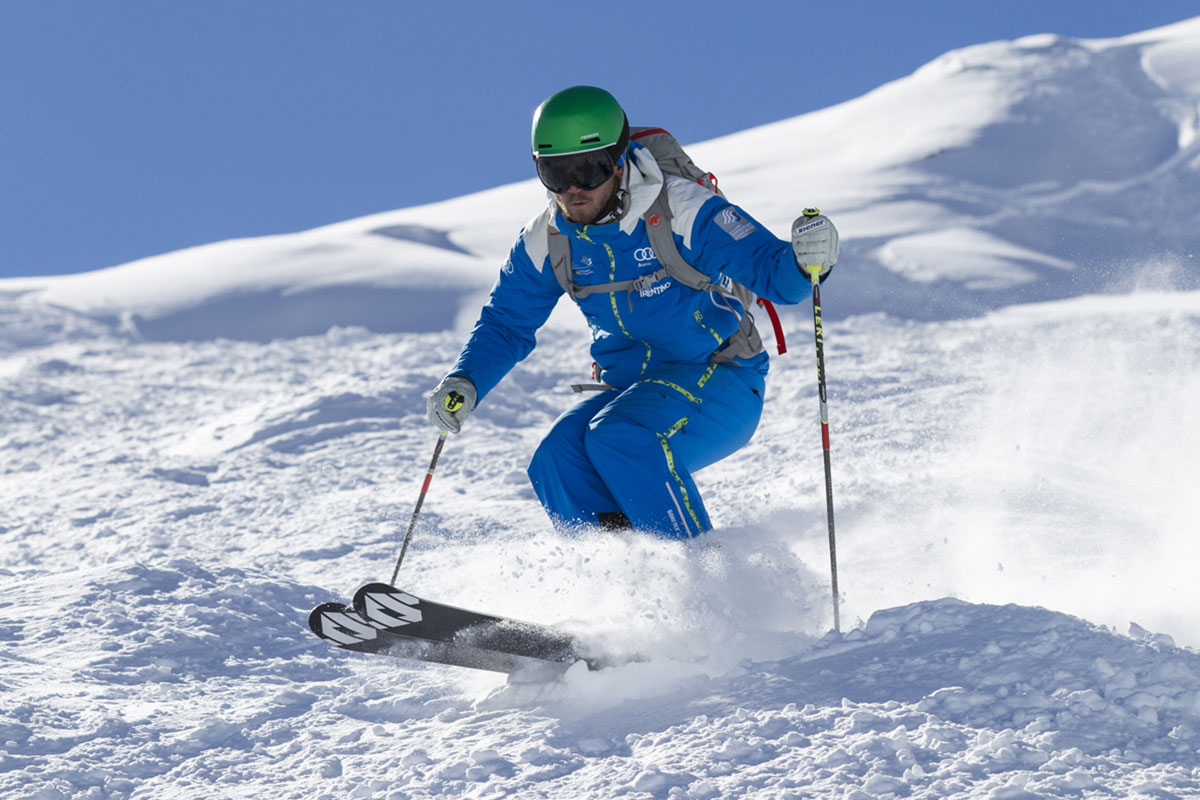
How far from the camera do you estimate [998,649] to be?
330 cm

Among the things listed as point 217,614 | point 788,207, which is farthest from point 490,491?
point 788,207

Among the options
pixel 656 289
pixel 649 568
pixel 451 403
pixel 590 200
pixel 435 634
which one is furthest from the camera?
pixel 451 403

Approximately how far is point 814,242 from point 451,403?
4.67 ft

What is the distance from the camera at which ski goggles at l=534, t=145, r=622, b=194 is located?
411 cm

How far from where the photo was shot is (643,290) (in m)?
4.34

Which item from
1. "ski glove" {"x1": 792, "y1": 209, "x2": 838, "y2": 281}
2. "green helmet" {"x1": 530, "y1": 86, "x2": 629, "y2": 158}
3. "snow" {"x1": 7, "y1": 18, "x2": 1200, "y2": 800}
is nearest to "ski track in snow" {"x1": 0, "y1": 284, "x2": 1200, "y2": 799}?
"snow" {"x1": 7, "y1": 18, "x2": 1200, "y2": 800}

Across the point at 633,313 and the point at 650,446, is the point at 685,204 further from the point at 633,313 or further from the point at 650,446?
the point at 650,446

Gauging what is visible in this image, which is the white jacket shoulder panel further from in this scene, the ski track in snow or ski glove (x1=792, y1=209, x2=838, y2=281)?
the ski track in snow


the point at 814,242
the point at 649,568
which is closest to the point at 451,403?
the point at 649,568

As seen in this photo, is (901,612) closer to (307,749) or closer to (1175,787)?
(1175,787)

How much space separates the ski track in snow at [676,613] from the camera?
3008 millimetres

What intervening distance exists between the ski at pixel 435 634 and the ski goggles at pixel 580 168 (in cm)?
144

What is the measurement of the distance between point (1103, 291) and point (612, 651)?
14.0 metres

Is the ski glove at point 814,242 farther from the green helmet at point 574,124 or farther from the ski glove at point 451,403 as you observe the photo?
the ski glove at point 451,403
